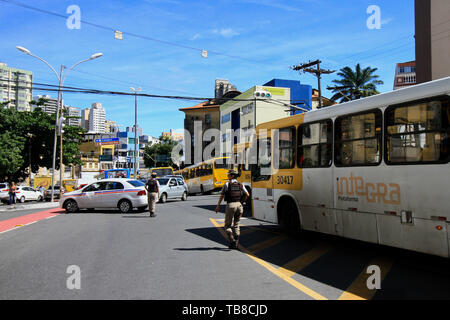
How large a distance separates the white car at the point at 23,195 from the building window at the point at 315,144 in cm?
3045

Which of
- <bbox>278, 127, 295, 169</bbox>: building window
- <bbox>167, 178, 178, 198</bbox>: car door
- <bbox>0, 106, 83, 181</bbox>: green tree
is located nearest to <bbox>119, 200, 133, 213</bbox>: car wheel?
<bbox>167, 178, 178, 198</bbox>: car door

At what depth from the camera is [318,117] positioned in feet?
29.8

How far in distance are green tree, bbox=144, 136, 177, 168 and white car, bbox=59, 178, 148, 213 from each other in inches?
2465

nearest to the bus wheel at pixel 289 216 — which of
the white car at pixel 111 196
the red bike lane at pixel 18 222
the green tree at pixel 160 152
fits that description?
the red bike lane at pixel 18 222

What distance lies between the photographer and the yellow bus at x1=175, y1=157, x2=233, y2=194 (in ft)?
110

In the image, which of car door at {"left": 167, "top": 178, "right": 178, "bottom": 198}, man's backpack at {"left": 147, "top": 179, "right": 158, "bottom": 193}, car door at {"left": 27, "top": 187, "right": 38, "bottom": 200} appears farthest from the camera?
car door at {"left": 27, "top": 187, "right": 38, "bottom": 200}

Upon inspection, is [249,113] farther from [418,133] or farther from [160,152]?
[418,133]

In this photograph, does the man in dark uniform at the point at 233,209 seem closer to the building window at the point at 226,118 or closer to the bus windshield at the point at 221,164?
the bus windshield at the point at 221,164

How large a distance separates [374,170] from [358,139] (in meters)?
0.80

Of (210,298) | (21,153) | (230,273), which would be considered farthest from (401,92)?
(21,153)

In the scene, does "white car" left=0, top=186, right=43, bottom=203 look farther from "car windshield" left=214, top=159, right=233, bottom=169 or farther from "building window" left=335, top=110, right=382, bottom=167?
"building window" left=335, top=110, right=382, bottom=167

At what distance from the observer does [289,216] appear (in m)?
10.1
